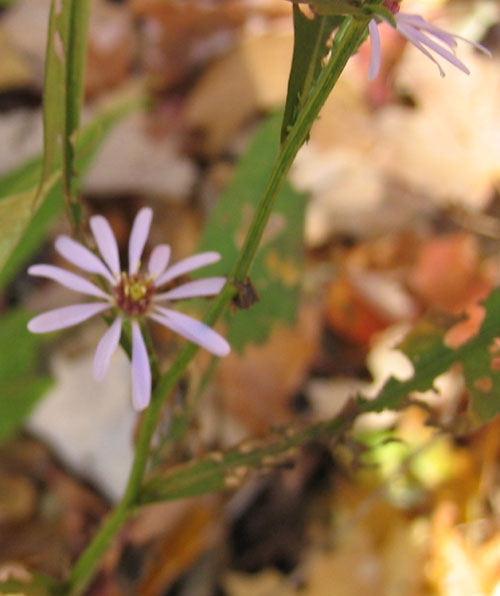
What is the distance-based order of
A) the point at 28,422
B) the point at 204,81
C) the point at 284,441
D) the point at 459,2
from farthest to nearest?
the point at 459,2, the point at 204,81, the point at 28,422, the point at 284,441

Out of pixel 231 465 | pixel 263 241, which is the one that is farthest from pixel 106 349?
pixel 263 241

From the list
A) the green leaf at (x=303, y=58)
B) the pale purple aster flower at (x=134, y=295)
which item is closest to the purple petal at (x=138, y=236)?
the pale purple aster flower at (x=134, y=295)

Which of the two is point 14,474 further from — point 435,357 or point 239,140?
point 239,140

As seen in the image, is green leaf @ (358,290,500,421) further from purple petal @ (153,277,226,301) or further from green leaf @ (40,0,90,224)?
green leaf @ (40,0,90,224)

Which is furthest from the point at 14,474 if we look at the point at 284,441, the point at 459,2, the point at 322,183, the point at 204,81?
the point at 459,2

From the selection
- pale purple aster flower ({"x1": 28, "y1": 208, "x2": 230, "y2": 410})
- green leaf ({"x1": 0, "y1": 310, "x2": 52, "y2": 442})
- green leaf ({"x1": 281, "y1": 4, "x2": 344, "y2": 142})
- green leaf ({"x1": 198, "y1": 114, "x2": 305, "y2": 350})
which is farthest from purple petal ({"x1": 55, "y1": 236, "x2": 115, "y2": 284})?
green leaf ({"x1": 0, "y1": 310, "x2": 52, "y2": 442})

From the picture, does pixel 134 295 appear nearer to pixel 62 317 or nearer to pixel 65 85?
pixel 62 317

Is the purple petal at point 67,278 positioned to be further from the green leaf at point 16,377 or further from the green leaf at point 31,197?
the green leaf at point 16,377
